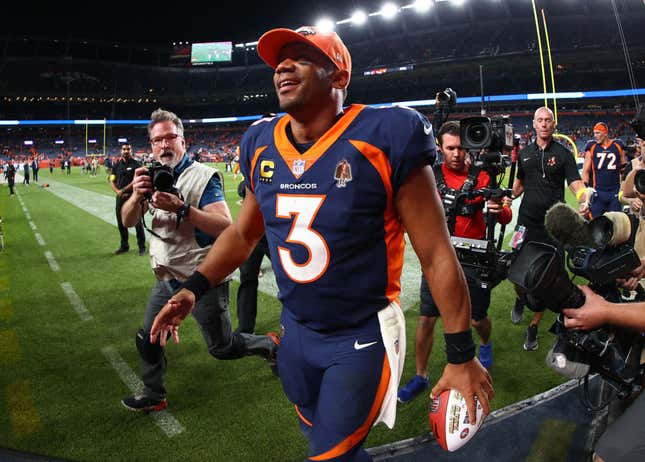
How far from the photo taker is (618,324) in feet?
5.49

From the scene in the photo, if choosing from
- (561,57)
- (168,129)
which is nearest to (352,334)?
(168,129)

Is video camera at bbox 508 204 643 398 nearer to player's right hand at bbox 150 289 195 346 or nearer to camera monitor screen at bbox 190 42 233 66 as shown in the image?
player's right hand at bbox 150 289 195 346

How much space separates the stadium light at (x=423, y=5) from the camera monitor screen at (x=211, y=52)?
2648 centimetres

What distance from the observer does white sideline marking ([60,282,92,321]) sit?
5980mm

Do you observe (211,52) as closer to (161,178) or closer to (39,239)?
(39,239)

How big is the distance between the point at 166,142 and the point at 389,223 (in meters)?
2.13

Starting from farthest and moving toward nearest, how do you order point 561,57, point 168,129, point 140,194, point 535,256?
point 561,57
point 168,129
point 140,194
point 535,256

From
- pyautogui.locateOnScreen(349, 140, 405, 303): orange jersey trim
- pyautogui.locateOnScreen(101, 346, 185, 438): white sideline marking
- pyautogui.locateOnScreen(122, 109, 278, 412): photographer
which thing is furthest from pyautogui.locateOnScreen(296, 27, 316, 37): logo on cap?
pyautogui.locateOnScreen(101, 346, 185, 438): white sideline marking

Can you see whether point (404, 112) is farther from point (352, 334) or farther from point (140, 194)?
point (140, 194)

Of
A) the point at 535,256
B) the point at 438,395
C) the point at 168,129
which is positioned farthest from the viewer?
the point at 168,129

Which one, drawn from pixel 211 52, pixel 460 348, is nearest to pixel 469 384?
pixel 460 348

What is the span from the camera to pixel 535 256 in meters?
1.46

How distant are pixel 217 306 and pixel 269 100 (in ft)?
208

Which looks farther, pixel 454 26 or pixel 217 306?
pixel 454 26
